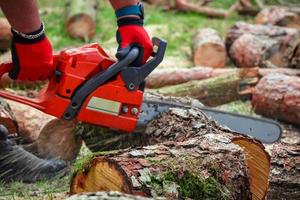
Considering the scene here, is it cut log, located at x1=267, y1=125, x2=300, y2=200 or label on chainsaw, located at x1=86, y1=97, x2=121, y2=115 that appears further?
label on chainsaw, located at x1=86, y1=97, x2=121, y2=115

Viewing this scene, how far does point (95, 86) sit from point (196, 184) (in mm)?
1033

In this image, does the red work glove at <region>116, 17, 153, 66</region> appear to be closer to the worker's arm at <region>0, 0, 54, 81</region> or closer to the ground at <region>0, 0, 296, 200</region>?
the worker's arm at <region>0, 0, 54, 81</region>

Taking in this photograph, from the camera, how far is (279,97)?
4.57 metres

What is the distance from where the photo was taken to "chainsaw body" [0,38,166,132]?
3057 mm

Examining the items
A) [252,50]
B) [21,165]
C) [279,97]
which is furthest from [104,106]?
[252,50]

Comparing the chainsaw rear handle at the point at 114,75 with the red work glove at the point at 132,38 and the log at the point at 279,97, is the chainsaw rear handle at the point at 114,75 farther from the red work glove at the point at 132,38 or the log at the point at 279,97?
the log at the point at 279,97

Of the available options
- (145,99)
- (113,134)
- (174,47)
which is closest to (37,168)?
(113,134)

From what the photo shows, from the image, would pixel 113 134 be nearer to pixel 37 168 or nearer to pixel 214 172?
pixel 37 168

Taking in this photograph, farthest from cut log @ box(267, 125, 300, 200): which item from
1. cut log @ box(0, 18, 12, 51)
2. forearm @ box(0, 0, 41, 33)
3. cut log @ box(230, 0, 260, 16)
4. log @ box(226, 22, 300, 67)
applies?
cut log @ box(230, 0, 260, 16)

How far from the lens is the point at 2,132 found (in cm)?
330

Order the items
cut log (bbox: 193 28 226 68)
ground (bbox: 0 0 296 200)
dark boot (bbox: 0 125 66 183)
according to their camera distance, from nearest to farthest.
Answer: dark boot (bbox: 0 125 66 183) → cut log (bbox: 193 28 226 68) → ground (bbox: 0 0 296 200)

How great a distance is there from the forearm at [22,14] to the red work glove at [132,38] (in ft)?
1.52

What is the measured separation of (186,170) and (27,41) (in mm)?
1196


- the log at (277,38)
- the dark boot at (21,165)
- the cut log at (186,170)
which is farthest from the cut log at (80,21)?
the cut log at (186,170)
